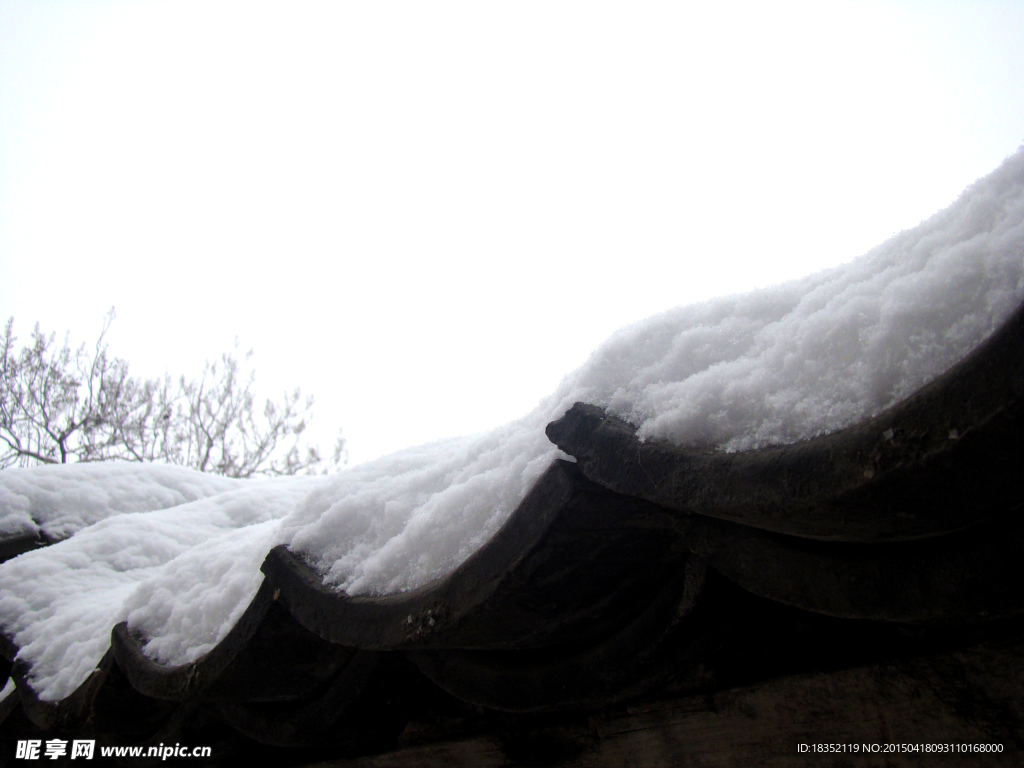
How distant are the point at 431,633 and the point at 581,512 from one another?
0.31 m

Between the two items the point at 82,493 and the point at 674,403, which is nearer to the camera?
the point at 674,403

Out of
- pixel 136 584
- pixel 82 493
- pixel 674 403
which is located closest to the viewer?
pixel 674 403

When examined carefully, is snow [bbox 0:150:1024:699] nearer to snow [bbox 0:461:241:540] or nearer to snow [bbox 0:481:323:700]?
snow [bbox 0:481:323:700]

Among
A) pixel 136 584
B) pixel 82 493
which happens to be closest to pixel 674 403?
→ pixel 136 584

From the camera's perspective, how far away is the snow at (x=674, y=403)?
61 cm

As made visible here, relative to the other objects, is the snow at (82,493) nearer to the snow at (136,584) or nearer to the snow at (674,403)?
the snow at (136,584)

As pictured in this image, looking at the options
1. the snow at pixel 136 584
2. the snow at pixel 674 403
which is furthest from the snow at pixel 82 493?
the snow at pixel 674 403

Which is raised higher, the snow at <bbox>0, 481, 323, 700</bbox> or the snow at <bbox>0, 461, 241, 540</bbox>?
the snow at <bbox>0, 461, 241, 540</bbox>

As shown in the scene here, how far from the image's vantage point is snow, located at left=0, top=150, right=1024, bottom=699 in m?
0.61

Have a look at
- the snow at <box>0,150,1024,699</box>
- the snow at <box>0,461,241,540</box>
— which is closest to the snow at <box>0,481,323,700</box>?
the snow at <box>0,150,1024,699</box>

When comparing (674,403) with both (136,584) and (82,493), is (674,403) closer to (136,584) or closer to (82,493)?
(136,584)

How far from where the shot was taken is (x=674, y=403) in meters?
0.80

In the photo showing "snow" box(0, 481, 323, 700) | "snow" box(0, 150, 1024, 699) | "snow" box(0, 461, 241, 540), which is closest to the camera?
"snow" box(0, 150, 1024, 699)

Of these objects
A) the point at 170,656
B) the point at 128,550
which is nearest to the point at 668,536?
the point at 170,656
